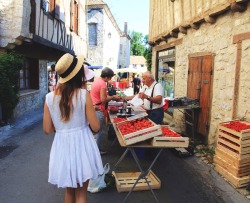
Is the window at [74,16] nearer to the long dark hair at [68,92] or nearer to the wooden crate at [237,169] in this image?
the wooden crate at [237,169]

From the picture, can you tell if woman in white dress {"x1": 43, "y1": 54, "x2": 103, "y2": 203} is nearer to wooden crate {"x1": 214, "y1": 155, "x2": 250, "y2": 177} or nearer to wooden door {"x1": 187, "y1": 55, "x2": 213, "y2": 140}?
wooden crate {"x1": 214, "y1": 155, "x2": 250, "y2": 177}

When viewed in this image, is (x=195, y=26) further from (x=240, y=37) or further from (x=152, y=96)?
(x=152, y=96)

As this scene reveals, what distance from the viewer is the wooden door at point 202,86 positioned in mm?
6508

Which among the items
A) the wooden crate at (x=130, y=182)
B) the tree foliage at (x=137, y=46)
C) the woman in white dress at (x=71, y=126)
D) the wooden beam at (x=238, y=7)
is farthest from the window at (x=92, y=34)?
the tree foliage at (x=137, y=46)

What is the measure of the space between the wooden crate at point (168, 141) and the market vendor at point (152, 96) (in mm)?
1845

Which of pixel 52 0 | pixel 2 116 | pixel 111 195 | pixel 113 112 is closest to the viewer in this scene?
pixel 111 195

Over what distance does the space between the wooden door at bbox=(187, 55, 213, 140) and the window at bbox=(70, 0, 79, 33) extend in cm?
920

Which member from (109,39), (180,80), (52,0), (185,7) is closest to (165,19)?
(185,7)

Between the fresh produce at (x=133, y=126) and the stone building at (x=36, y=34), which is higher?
the stone building at (x=36, y=34)

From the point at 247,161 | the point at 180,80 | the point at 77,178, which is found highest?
the point at 180,80

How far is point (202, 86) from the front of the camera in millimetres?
6812

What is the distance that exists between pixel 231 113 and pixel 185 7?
3827 millimetres

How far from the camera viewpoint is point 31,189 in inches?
162

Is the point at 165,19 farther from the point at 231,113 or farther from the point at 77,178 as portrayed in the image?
the point at 77,178
